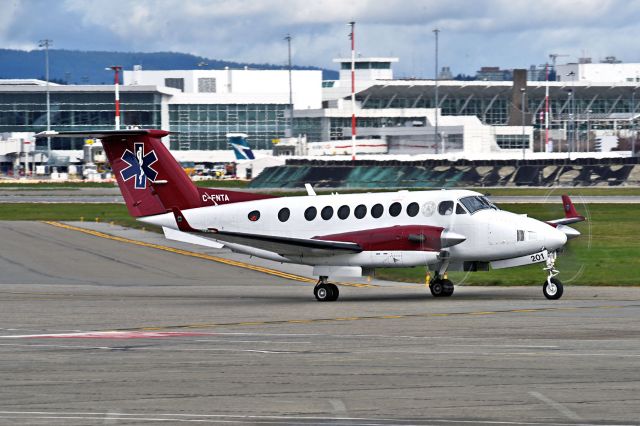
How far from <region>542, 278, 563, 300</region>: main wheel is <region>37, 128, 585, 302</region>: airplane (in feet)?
0.08

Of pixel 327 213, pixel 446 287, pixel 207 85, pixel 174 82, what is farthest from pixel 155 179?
pixel 174 82

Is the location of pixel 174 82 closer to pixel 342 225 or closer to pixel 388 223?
pixel 342 225

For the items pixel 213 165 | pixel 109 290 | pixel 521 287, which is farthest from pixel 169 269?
pixel 213 165

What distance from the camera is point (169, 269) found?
125ft

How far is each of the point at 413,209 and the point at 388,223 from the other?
725mm

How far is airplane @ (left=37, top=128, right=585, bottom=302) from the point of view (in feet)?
90.7

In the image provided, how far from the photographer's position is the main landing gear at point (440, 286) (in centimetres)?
2853

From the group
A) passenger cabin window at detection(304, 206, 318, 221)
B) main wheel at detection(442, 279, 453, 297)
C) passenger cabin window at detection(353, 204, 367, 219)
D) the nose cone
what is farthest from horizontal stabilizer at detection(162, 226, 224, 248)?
the nose cone

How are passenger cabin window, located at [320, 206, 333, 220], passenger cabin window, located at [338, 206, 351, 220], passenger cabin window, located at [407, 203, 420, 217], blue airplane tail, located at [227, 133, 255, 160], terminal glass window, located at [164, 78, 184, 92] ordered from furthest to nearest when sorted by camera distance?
terminal glass window, located at [164, 78, 184, 92] < blue airplane tail, located at [227, 133, 255, 160] < passenger cabin window, located at [320, 206, 333, 220] < passenger cabin window, located at [338, 206, 351, 220] < passenger cabin window, located at [407, 203, 420, 217]

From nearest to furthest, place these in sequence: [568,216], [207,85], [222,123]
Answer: [568,216] < [222,123] < [207,85]

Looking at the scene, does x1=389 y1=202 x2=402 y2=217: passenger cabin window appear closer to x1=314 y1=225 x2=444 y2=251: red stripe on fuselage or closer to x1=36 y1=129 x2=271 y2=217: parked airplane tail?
x1=314 y1=225 x2=444 y2=251: red stripe on fuselage

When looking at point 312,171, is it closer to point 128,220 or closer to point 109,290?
point 128,220

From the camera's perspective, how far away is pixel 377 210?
28.7 m

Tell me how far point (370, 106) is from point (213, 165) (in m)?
33.2
